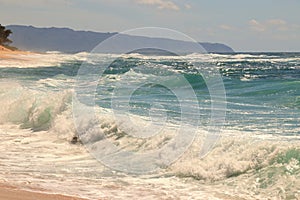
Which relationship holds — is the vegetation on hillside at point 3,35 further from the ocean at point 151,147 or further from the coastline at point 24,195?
the coastline at point 24,195

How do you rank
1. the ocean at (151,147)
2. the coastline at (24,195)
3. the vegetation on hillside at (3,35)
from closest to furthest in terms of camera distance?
the coastline at (24,195) < the ocean at (151,147) < the vegetation on hillside at (3,35)

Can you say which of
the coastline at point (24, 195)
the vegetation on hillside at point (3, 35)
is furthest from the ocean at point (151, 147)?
the vegetation on hillside at point (3, 35)

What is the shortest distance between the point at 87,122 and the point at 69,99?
3269 mm

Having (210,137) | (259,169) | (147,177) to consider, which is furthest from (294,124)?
(147,177)

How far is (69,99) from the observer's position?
16828mm

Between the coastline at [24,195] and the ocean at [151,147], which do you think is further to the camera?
the ocean at [151,147]

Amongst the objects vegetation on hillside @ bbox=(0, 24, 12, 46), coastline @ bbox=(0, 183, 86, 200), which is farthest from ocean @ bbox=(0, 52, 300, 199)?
vegetation on hillside @ bbox=(0, 24, 12, 46)

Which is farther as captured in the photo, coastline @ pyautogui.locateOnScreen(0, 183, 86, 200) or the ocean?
the ocean

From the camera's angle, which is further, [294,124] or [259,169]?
[294,124]

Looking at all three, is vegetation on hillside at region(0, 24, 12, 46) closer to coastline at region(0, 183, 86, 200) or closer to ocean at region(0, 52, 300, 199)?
ocean at region(0, 52, 300, 199)

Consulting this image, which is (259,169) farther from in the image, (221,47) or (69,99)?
(221,47)

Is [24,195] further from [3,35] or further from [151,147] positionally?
[3,35]

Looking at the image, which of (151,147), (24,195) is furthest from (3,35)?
(24,195)

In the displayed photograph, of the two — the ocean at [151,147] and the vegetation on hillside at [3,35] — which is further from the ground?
the vegetation on hillside at [3,35]
